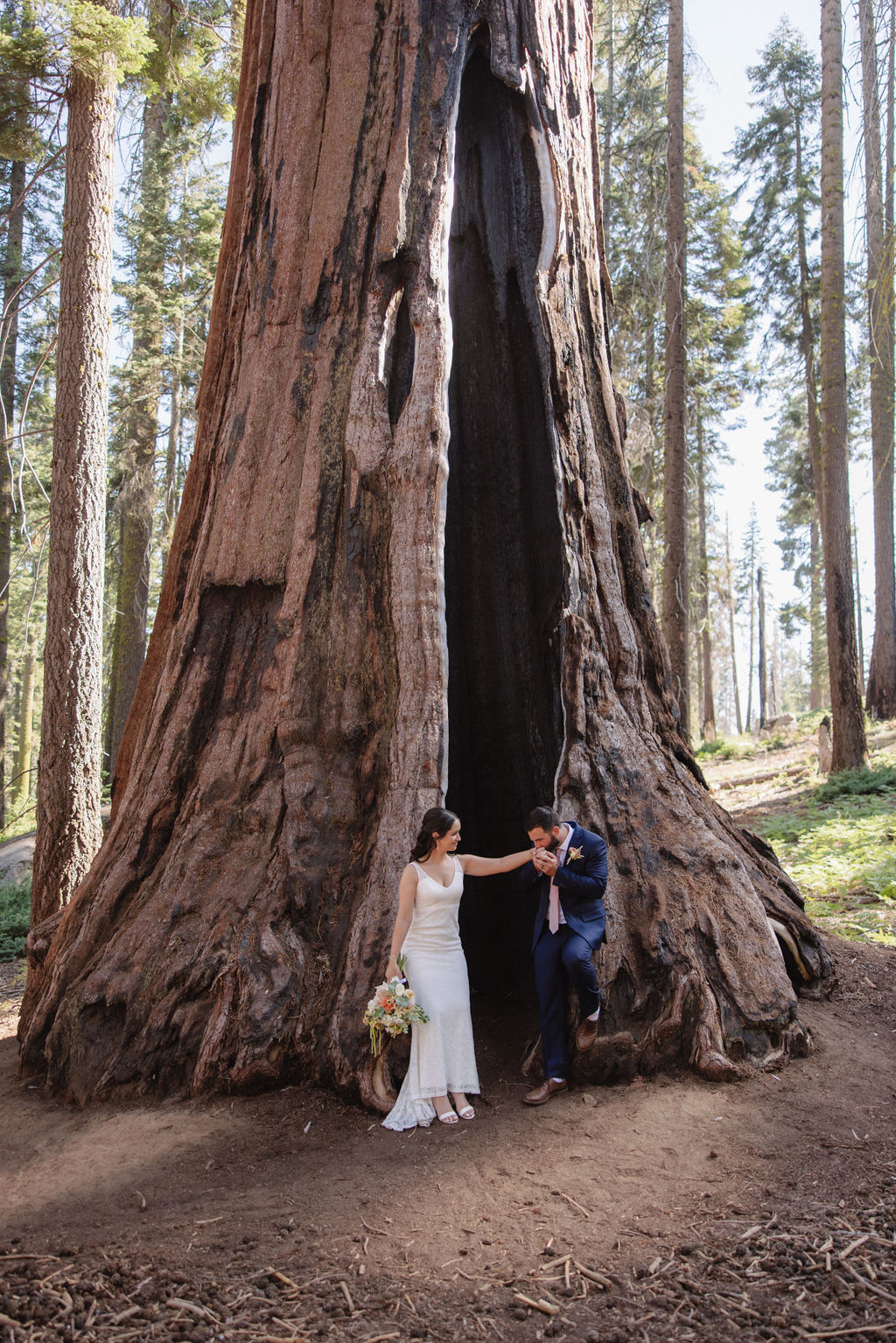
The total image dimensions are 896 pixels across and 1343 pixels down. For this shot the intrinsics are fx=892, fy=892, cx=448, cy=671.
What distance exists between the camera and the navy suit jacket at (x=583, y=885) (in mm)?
4770

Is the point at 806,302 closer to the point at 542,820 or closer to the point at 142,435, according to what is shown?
the point at 142,435

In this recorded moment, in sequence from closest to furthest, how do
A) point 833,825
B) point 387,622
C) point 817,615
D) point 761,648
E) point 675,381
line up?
point 387,622 < point 833,825 < point 675,381 < point 817,615 < point 761,648

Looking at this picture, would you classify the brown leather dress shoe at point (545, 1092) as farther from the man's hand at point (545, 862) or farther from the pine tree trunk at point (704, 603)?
the pine tree trunk at point (704, 603)

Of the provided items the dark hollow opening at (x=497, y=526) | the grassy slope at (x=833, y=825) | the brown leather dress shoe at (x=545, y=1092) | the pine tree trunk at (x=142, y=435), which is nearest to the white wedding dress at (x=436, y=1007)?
the brown leather dress shoe at (x=545, y=1092)

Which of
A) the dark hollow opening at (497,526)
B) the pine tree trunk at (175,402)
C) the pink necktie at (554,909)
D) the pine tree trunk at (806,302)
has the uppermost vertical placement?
the pine tree trunk at (806,302)

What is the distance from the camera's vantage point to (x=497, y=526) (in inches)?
254

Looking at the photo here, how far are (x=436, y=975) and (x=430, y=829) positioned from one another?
0.75 meters

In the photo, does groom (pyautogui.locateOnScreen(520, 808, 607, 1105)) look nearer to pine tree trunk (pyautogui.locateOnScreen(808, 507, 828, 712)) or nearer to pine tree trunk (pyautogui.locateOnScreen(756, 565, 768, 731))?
pine tree trunk (pyautogui.locateOnScreen(808, 507, 828, 712))

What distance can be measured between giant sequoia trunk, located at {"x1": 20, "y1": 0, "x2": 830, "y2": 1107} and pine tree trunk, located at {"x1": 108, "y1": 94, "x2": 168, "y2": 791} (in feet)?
30.2

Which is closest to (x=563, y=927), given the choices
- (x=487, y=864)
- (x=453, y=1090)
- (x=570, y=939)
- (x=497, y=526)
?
(x=570, y=939)

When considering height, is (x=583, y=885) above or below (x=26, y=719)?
below

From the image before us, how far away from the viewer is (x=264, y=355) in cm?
598

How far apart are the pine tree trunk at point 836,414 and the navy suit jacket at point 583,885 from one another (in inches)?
370

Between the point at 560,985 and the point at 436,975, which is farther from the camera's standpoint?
the point at 560,985
